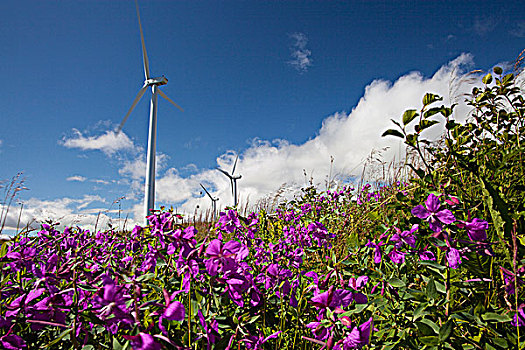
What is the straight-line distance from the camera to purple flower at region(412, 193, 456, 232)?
3.84ft

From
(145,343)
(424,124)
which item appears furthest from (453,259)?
(145,343)

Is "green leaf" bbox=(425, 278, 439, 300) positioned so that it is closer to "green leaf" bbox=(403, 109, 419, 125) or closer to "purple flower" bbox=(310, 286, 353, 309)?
"purple flower" bbox=(310, 286, 353, 309)

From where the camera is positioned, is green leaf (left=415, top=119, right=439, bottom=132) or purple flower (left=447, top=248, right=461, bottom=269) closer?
purple flower (left=447, top=248, right=461, bottom=269)

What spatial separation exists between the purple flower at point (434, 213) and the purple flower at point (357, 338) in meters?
0.50

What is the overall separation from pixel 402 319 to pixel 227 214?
1054 millimetres

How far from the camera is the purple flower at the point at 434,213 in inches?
46.1

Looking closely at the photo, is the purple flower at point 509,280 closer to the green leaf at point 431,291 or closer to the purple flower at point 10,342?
the green leaf at point 431,291

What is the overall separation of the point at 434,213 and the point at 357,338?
23.1 inches

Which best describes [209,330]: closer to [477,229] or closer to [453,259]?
[453,259]

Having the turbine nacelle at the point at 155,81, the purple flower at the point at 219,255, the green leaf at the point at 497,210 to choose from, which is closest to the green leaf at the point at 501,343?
the green leaf at the point at 497,210

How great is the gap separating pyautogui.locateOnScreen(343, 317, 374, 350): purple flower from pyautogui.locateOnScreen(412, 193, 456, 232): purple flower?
0.50 meters

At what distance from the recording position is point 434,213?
1215 millimetres

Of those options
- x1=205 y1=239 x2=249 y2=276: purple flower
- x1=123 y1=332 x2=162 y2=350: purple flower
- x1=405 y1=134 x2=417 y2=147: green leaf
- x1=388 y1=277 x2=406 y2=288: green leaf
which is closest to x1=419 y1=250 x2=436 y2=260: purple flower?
x1=388 y1=277 x2=406 y2=288: green leaf

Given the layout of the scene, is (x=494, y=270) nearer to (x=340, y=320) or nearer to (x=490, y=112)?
(x=340, y=320)
